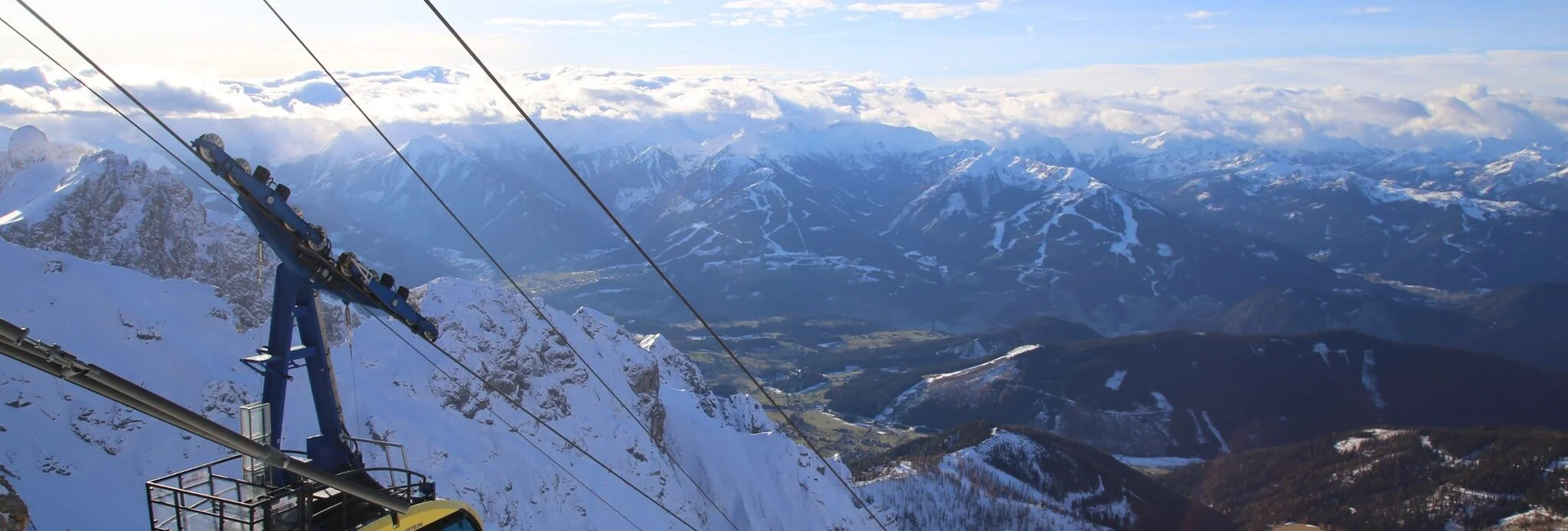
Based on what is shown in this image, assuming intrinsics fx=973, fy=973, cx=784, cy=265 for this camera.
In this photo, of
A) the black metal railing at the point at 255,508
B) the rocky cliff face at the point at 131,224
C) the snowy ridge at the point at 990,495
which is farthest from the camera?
the snowy ridge at the point at 990,495

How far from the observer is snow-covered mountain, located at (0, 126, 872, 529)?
37219mm

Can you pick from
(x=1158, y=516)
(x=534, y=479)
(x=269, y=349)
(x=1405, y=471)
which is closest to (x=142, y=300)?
(x=534, y=479)

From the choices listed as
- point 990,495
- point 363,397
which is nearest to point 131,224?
point 363,397

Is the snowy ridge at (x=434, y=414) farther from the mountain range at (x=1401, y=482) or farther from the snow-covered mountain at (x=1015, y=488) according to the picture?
the mountain range at (x=1401, y=482)

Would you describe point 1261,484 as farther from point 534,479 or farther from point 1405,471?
point 534,479

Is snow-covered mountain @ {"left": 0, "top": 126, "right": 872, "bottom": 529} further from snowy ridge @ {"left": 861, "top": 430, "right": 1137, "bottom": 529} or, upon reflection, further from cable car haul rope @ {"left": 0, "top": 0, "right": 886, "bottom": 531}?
snowy ridge @ {"left": 861, "top": 430, "right": 1137, "bottom": 529}

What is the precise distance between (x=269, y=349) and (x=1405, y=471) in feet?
543

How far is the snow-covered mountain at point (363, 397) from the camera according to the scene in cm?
3722

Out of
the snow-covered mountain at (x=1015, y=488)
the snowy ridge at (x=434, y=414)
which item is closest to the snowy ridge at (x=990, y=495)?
the snow-covered mountain at (x=1015, y=488)

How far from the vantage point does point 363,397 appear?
51.0 m

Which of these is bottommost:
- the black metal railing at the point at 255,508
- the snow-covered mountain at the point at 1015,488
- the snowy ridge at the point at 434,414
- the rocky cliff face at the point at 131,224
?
the snow-covered mountain at the point at 1015,488

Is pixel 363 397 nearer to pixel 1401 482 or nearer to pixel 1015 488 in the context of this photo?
pixel 1015 488

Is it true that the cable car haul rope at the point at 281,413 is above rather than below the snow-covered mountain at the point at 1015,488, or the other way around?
above

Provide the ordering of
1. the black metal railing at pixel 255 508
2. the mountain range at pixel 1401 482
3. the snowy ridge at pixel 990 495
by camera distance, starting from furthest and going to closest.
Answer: the mountain range at pixel 1401 482 → the snowy ridge at pixel 990 495 → the black metal railing at pixel 255 508
